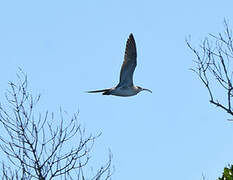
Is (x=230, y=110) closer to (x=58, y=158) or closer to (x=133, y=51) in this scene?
(x=58, y=158)

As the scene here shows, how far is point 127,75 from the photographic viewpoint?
15445 millimetres

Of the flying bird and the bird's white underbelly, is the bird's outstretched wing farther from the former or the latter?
the bird's white underbelly

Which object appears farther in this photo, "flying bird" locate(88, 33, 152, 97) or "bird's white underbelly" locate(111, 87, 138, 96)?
"bird's white underbelly" locate(111, 87, 138, 96)

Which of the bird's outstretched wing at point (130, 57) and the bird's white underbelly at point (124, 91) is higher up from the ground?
the bird's outstretched wing at point (130, 57)

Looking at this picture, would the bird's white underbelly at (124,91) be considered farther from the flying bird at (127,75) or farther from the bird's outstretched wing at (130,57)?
the bird's outstretched wing at (130,57)

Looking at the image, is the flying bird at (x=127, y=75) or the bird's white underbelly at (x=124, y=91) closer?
the flying bird at (x=127, y=75)

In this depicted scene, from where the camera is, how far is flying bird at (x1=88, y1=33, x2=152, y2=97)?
15234 mm

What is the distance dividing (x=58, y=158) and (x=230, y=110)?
2.63 m

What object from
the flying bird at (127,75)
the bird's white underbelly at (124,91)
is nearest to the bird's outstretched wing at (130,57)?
the flying bird at (127,75)

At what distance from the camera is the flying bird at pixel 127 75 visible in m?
15.2

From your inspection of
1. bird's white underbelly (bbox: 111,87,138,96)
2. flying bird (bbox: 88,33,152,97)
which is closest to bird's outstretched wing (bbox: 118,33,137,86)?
flying bird (bbox: 88,33,152,97)

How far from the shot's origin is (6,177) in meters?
9.68

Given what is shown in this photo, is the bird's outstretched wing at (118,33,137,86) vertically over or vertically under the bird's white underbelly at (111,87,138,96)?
over

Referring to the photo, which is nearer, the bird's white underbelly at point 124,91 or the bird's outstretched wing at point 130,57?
the bird's outstretched wing at point 130,57
